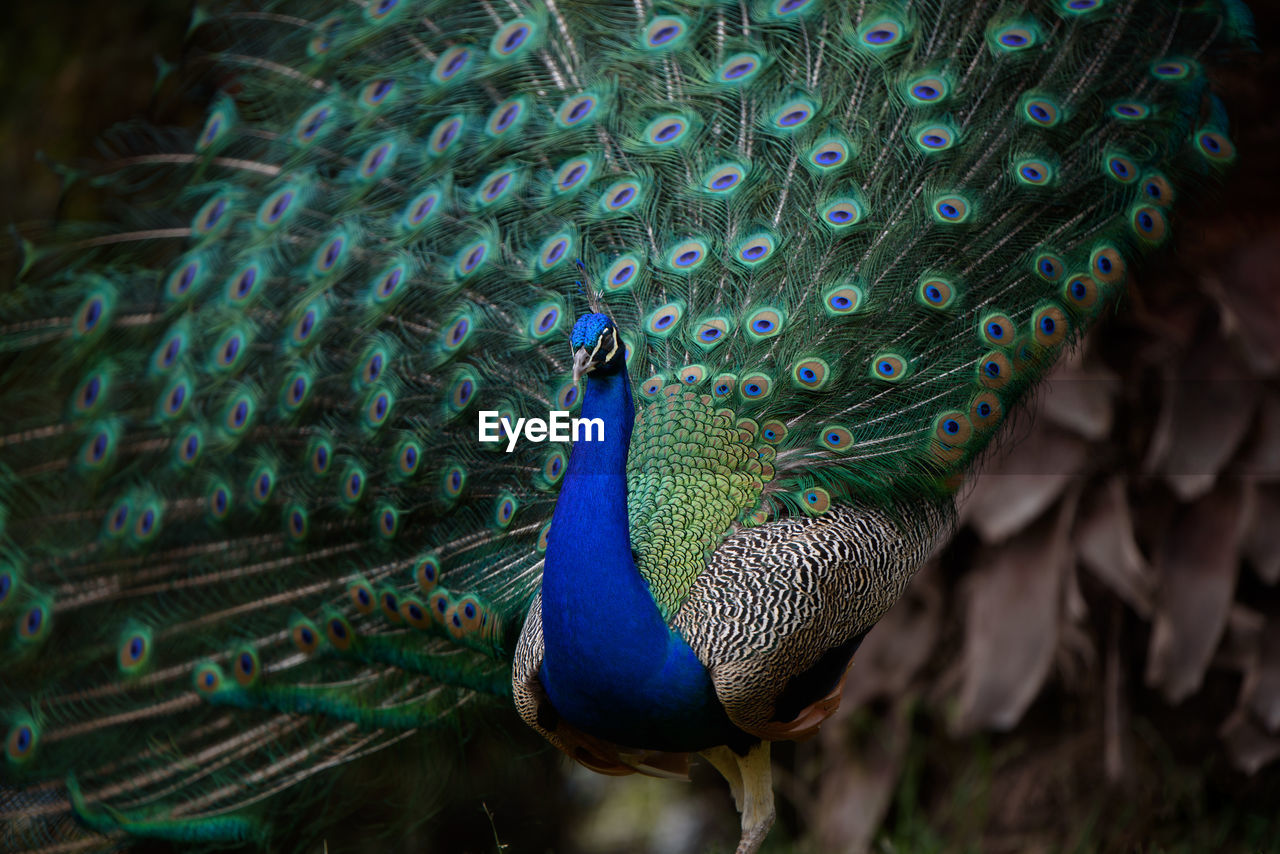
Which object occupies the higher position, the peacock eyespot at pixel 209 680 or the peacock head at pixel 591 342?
the peacock head at pixel 591 342

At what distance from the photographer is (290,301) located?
125 inches

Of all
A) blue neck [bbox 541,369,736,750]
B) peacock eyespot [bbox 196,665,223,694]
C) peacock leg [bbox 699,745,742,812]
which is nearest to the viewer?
blue neck [bbox 541,369,736,750]

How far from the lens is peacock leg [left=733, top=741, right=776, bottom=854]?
2.69m

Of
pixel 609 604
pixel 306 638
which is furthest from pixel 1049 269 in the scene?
pixel 306 638

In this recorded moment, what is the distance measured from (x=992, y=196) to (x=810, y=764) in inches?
95.8

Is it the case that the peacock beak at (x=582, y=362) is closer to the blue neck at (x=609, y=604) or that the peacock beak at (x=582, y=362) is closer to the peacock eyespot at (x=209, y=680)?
the blue neck at (x=609, y=604)

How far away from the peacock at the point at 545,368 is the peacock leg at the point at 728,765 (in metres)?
0.02

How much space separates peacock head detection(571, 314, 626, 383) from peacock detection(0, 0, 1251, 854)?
1 centimetres

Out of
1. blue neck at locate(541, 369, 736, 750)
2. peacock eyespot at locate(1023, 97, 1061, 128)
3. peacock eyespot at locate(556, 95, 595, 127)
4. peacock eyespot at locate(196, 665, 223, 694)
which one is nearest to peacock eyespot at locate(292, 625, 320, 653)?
peacock eyespot at locate(196, 665, 223, 694)

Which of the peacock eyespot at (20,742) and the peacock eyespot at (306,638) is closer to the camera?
the peacock eyespot at (306,638)

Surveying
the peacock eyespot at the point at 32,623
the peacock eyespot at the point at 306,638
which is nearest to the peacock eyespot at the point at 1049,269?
the peacock eyespot at the point at 306,638

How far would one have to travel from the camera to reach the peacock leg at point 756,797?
8.82 feet

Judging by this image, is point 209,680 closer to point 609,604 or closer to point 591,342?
point 609,604

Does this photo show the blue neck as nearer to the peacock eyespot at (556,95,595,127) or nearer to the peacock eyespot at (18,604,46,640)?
the peacock eyespot at (556,95,595,127)
